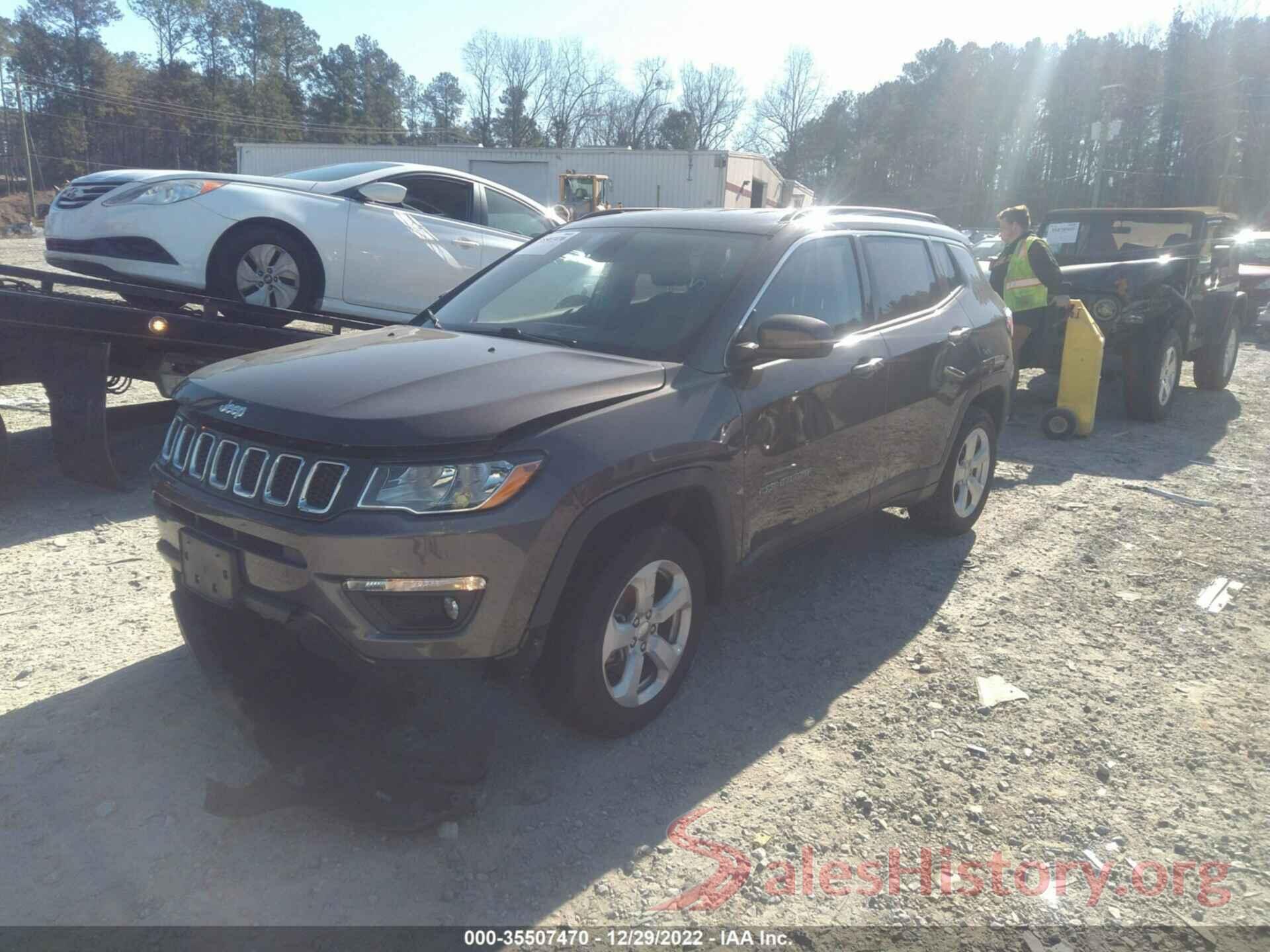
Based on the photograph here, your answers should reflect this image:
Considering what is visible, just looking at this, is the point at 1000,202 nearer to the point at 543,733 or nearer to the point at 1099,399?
the point at 1099,399

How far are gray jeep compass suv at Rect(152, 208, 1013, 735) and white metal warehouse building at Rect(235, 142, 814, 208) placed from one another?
75.3 ft

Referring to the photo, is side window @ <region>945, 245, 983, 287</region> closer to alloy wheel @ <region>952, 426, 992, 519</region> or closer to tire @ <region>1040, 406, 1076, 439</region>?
alloy wheel @ <region>952, 426, 992, 519</region>

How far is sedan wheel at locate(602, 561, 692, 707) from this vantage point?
9.91ft

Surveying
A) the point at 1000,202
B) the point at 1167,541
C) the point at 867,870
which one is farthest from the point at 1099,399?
the point at 1000,202

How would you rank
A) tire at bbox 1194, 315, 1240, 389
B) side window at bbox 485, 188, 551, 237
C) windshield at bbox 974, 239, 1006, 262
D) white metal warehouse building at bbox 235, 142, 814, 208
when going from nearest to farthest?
side window at bbox 485, 188, 551, 237, tire at bbox 1194, 315, 1240, 389, white metal warehouse building at bbox 235, 142, 814, 208, windshield at bbox 974, 239, 1006, 262

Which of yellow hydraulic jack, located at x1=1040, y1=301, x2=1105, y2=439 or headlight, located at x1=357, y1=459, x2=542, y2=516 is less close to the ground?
headlight, located at x1=357, y1=459, x2=542, y2=516

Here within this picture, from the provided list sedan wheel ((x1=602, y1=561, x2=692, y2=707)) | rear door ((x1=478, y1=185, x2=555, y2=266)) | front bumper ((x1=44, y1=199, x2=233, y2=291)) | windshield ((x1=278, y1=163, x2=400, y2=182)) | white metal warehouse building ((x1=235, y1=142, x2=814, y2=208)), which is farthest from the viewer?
white metal warehouse building ((x1=235, y1=142, x2=814, y2=208))

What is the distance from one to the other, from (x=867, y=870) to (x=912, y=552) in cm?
283

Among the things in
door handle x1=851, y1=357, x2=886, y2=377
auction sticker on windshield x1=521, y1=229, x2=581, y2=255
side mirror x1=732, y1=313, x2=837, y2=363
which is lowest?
door handle x1=851, y1=357, x2=886, y2=377

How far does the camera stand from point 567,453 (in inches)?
106

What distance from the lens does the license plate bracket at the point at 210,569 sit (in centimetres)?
271

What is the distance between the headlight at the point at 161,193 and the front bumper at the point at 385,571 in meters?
4.37

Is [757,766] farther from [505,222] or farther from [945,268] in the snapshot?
[505,222]

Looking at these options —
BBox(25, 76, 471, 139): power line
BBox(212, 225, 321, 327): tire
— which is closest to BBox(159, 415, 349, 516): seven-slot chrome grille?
BBox(212, 225, 321, 327): tire
